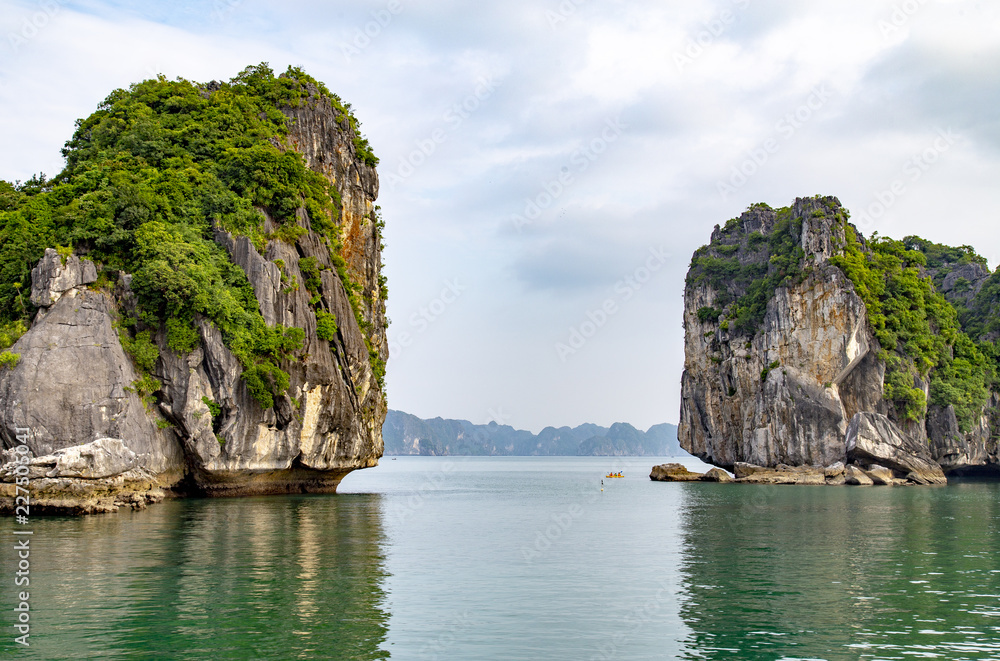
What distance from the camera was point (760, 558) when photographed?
24812mm

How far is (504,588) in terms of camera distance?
2019 cm

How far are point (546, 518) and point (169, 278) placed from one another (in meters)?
23.2

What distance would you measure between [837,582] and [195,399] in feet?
108

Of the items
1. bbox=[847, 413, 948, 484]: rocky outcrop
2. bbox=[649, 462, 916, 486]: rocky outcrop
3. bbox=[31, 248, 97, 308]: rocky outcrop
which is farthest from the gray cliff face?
bbox=[847, 413, 948, 484]: rocky outcrop

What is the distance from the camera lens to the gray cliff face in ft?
118

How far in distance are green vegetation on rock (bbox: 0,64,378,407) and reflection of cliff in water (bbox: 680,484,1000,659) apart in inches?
1069

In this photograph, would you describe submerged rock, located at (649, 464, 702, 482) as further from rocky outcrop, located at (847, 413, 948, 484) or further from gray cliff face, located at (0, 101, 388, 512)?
gray cliff face, located at (0, 101, 388, 512)

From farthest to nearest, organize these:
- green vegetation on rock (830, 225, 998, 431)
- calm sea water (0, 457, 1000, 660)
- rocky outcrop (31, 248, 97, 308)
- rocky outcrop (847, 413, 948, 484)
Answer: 1. green vegetation on rock (830, 225, 998, 431)
2. rocky outcrop (847, 413, 948, 484)
3. rocky outcrop (31, 248, 97, 308)
4. calm sea water (0, 457, 1000, 660)

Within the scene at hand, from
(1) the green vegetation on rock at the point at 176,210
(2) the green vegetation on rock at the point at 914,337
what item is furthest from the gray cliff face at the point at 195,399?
(2) the green vegetation on rock at the point at 914,337

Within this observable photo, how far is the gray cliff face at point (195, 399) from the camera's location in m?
36.0

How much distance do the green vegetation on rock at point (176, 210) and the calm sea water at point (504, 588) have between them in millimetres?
11255

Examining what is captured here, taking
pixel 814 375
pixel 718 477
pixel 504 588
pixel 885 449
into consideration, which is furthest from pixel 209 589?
pixel 885 449

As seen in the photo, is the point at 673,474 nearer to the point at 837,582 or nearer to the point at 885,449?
the point at 885,449

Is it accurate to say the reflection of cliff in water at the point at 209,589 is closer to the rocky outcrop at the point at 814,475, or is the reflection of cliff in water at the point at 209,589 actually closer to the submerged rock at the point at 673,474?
the rocky outcrop at the point at 814,475
